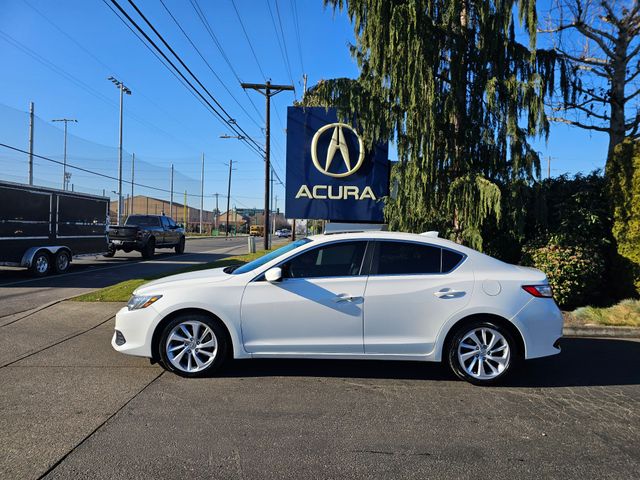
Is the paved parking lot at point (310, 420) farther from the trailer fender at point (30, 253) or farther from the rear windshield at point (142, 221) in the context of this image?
the rear windshield at point (142, 221)

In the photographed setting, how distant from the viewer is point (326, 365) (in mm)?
5441

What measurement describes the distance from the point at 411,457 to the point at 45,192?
13810 millimetres

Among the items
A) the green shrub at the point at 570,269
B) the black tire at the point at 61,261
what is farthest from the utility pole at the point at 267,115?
the green shrub at the point at 570,269

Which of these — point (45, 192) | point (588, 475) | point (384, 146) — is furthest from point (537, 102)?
point (45, 192)

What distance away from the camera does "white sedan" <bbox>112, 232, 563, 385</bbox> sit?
479cm

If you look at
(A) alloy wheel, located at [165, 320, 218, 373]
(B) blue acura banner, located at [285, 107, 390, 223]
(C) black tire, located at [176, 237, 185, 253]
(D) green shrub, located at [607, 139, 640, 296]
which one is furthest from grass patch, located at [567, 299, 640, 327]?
(C) black tire, located at [176, 237, 185, 253]

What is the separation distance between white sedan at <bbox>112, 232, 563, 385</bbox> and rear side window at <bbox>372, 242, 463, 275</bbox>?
0.06 metres

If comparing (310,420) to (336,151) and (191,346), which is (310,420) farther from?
(336,151)

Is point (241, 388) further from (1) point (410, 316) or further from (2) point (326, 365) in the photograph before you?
(1) point (410, 316)

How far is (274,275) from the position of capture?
4770 mm

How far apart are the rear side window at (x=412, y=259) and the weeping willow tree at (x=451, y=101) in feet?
11.0

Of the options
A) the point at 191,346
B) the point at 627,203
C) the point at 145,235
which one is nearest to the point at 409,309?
the point at 191,346

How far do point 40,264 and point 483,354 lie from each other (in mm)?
12966

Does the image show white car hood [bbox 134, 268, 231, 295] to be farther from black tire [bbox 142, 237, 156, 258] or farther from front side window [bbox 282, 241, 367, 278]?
black tire [bbox 142, 237, 156, 258]
